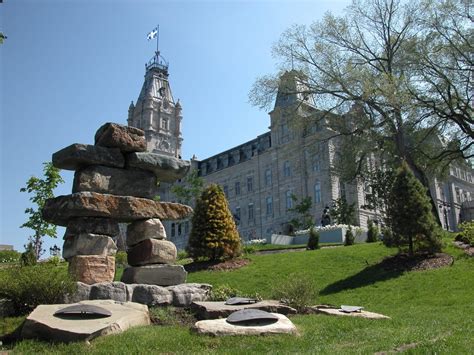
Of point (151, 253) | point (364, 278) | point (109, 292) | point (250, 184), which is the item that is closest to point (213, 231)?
point (364, 278)

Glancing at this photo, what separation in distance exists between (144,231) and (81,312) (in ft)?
9.24

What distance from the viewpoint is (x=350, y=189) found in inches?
2073

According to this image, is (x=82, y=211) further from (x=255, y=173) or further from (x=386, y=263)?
(x=255, y=173)

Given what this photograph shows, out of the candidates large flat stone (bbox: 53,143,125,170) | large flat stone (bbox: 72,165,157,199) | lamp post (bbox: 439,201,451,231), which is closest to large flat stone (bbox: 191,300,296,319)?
large flat stone (bbox: 72,165,157,199)

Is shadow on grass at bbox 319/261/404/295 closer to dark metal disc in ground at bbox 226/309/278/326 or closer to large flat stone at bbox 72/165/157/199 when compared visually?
large flat stone at bbox 72/165/157/199

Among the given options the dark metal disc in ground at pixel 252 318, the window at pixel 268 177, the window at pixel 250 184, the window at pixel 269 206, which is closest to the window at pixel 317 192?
the window at pixel 269 206

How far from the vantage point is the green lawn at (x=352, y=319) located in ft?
19.9

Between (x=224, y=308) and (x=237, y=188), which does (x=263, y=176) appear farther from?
(x=224, y=308)

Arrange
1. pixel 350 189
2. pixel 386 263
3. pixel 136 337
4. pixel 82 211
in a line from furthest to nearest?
pixel 350 189 < pixel 386 263 < pixel 82 211 < pixel 136 337

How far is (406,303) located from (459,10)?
61.9 feet

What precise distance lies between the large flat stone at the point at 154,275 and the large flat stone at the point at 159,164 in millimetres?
1982

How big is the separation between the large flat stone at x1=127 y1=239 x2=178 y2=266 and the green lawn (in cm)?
217

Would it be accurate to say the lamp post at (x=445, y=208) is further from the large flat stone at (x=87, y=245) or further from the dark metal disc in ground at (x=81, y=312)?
the dark metal disc in ground at (x=81, y=312)

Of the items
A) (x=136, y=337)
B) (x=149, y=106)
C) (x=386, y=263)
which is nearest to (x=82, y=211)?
(x=136, y=337)
